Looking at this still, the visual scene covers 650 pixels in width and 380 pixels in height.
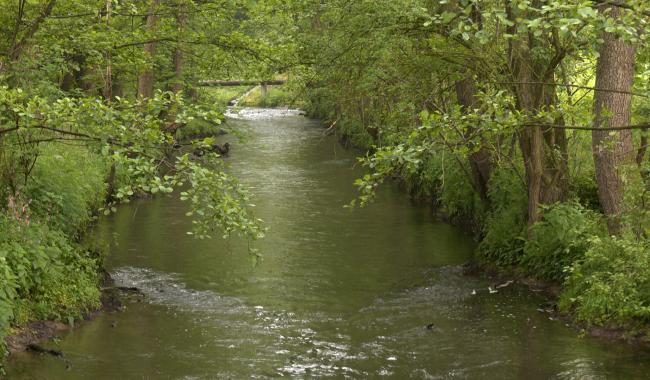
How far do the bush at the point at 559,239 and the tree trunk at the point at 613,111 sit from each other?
433mm

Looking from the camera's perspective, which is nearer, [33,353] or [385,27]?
[33,353]

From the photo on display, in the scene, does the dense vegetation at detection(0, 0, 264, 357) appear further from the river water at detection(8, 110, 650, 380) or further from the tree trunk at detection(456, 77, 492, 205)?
the tree trunk at detection(456, 77, 492, 205)

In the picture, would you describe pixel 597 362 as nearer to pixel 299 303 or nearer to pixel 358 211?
pixel 299 303

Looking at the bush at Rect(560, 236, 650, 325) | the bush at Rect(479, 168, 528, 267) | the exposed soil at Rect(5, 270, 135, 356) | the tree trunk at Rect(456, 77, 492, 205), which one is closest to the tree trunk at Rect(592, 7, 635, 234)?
the bush at Rect(560, 236, 650, 325)

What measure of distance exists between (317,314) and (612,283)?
472 cm

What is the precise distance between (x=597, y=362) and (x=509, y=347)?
1345mm

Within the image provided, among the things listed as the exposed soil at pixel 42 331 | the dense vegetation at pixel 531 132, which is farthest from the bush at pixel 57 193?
the dense vegetation at pixel 531 132

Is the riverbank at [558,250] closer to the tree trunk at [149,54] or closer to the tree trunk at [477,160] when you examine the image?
the tree trunk at [477,160]

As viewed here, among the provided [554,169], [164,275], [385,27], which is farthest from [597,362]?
[164,275]

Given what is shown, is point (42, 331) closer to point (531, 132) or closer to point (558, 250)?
point (558, 250)

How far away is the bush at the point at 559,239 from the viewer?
46.1 ft

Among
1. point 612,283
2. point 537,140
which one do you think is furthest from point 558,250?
point 612,283

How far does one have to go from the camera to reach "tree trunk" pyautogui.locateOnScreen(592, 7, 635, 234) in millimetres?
13703

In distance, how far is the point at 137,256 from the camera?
17625 millimetres
